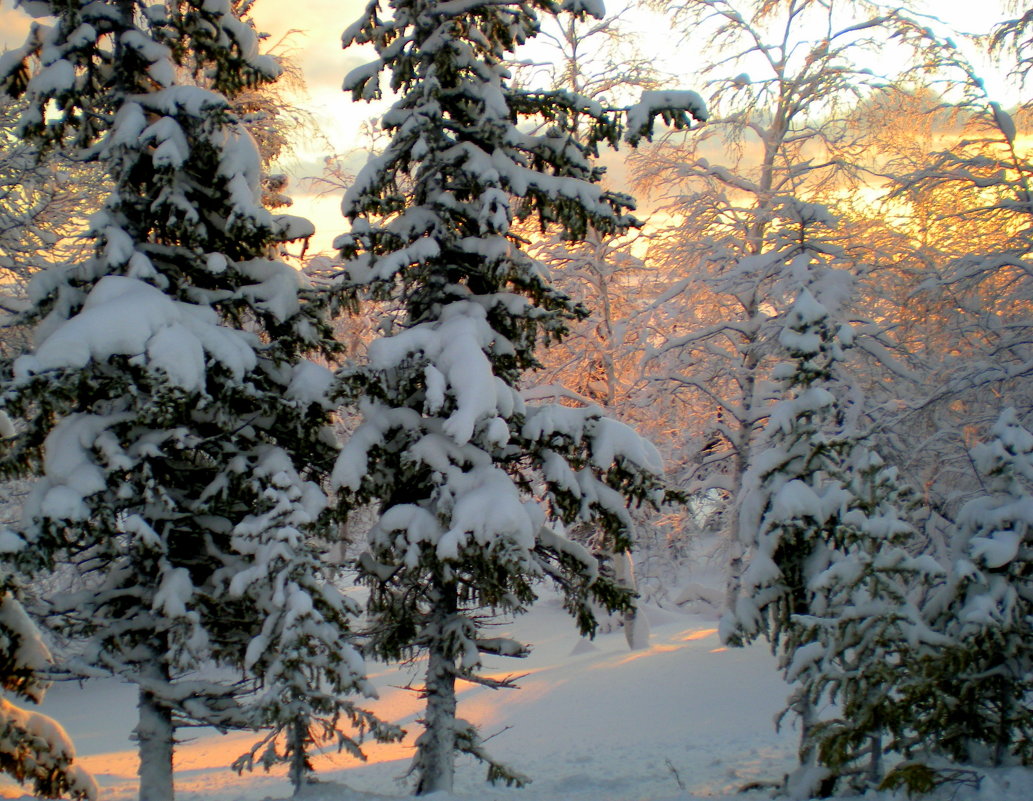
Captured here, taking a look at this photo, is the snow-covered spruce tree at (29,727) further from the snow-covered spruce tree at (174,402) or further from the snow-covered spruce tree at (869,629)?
the snow-covered spruce tree at (869,629)

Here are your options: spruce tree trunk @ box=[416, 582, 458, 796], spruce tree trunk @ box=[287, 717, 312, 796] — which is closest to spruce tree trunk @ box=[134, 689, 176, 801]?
spruce tree trunk @ box=[287, 717, 312, 796]

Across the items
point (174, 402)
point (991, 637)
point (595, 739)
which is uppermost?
point (174, 402)

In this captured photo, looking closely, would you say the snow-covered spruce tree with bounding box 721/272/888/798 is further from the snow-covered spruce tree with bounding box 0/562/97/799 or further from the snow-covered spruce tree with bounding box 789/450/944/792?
the snow-covered spruce tree with bounding box 0/562/97/799

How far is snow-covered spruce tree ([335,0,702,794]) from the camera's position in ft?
25.7

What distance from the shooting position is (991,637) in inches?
299

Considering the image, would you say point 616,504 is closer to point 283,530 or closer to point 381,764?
point 283,530

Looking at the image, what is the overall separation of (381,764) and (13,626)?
836 centimetres

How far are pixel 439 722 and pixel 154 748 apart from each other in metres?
3.10

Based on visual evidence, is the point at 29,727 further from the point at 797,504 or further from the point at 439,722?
the point at 797,504

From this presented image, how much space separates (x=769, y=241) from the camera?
16172mm

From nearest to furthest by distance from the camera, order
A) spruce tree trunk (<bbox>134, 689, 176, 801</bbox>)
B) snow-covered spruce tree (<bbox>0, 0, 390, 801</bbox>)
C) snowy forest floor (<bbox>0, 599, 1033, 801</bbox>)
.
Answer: snow-covered spruce tree (<bbox>0, 0, 390, 801</bbox>), spruce tree trunk (<bbox>134, 689, 176, 801</bbox>), snowy forest floor (<bbox>0, 599, 1033, 801</bbox>)

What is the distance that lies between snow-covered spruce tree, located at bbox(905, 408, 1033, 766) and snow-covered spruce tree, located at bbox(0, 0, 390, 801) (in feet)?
18.9

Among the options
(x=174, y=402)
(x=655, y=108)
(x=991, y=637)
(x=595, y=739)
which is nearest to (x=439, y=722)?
(x=174, y=402)

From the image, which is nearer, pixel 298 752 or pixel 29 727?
pixel 298 752
